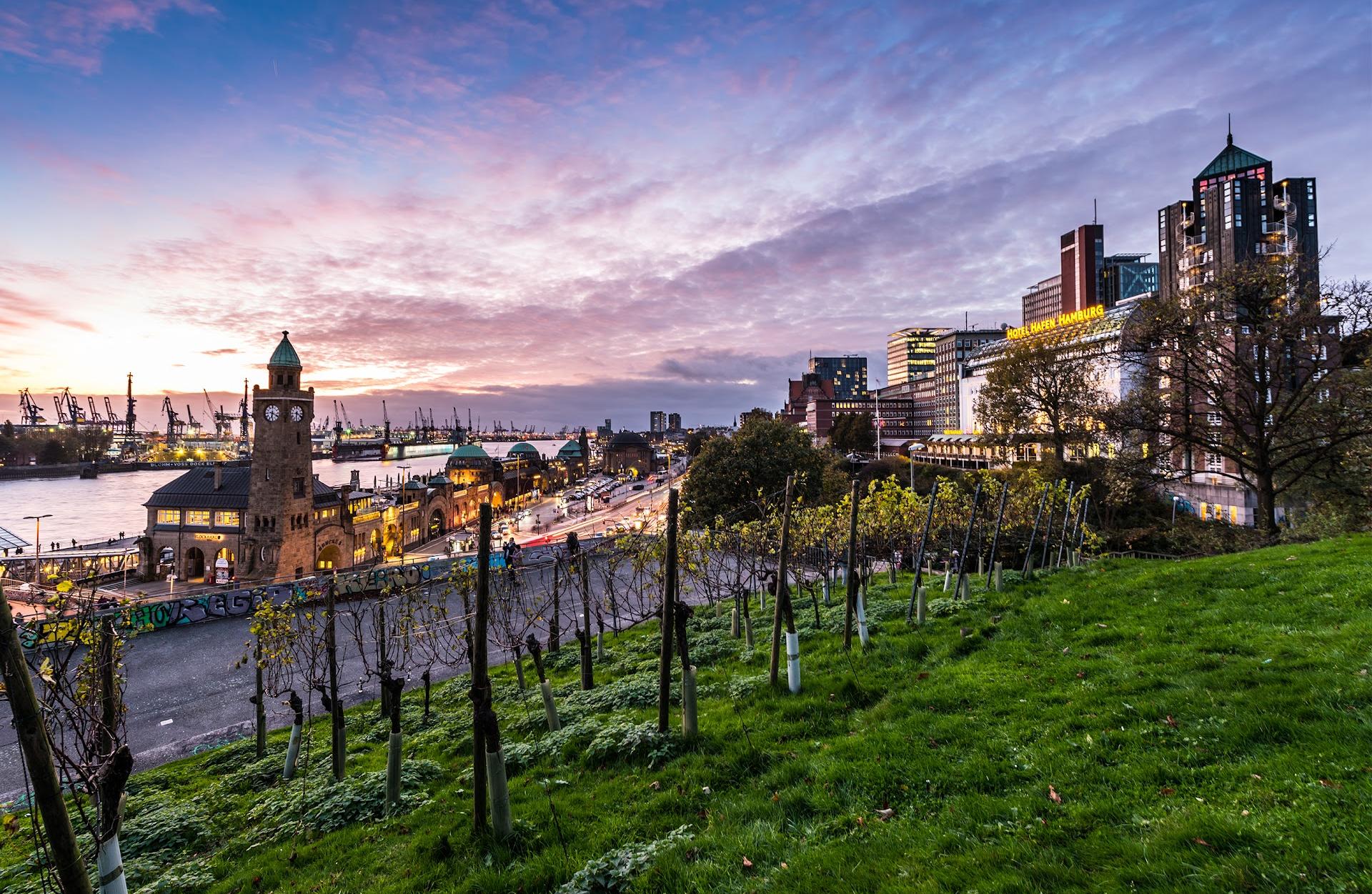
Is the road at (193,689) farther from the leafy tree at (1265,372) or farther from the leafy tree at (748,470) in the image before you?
the leafy tree at (1265,372)

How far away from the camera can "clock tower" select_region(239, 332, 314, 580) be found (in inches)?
1944

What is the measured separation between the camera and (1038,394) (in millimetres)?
49469

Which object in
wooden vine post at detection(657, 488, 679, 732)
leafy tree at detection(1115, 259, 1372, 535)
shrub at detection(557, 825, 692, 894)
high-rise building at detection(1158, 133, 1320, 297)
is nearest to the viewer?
shrub at detection(557, 825, 692, 894)

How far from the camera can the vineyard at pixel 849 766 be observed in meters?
5.36

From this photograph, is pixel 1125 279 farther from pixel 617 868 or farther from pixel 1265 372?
A: pixel 617 868

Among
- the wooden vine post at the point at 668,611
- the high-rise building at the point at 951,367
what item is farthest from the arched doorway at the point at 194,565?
the high-rise building at the point at 951,367

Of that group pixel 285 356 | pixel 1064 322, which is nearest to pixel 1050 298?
pixel 1064 322

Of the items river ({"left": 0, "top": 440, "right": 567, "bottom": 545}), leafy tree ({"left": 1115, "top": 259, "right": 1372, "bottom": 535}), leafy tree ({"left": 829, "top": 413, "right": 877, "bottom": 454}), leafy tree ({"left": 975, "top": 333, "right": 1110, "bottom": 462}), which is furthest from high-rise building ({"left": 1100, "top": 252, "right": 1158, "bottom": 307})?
Result: river ({"left": 0, "top": 440, "right": 567, "bottom": 545})

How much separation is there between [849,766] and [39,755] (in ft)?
24.6

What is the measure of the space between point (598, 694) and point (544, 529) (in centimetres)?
7065

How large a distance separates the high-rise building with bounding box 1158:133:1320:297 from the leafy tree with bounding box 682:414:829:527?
68.7 m

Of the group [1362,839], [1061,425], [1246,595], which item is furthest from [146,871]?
[1061,425]

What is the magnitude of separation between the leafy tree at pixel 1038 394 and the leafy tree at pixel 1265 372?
69.9 feet

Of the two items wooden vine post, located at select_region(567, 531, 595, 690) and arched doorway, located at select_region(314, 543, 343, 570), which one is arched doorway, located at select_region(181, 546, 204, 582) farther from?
wooden vine post, located at select_region(567, 531, 595, 690)
